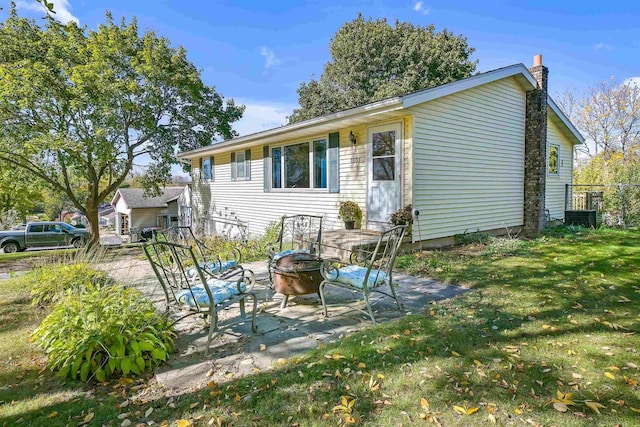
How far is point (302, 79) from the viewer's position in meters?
28.6

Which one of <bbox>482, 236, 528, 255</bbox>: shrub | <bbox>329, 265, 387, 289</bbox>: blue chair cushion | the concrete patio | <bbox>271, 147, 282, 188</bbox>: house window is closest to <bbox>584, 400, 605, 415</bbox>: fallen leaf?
the concrete patio

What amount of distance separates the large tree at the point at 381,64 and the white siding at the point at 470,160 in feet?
44.4

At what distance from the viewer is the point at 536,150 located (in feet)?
33.1

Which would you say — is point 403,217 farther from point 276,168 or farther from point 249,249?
point 276,168

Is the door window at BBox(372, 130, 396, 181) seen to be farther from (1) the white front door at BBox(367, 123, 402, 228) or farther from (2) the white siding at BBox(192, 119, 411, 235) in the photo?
(2) the white siding at BBox(192, 119, 411, 235)

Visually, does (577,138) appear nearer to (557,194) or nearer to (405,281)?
(557,194)

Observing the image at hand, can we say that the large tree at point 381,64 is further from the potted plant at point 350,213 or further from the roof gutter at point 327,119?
the potted plant at point 350,213

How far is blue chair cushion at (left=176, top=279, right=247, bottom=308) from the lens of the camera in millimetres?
3223

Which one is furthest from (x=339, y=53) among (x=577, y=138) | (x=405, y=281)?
(x=405, y=281)

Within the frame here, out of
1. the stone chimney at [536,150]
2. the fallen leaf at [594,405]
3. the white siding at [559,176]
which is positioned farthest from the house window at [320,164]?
the white siding at [559,176]

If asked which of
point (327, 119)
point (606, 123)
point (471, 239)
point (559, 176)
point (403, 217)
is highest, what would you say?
point (606, 123)

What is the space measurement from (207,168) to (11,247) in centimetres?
1247

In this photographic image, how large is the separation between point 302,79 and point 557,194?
21.6 metres

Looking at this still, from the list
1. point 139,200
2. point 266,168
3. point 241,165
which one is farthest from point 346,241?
point 139,200
